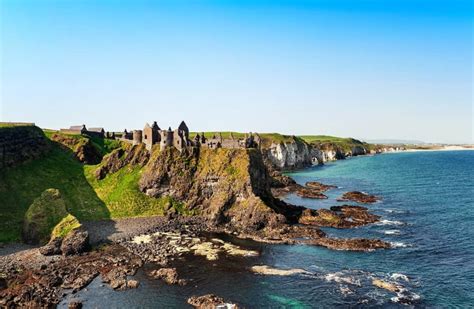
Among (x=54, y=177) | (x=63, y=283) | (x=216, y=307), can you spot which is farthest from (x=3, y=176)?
(x=216, y=307)

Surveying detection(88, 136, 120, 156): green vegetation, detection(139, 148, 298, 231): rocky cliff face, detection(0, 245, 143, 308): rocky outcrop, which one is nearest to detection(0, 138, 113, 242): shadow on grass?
detection(139, 148, 298, 231): rocky cliff face

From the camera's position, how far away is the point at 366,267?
5756 centimetres

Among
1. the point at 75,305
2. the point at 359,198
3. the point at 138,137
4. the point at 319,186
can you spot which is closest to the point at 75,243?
the point at 75,305

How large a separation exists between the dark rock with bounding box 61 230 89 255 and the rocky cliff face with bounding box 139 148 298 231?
27.5 meters

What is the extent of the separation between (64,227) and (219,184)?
35.7m

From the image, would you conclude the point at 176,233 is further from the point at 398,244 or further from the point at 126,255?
the point at 398,244

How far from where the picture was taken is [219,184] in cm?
9031

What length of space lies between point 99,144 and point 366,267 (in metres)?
102

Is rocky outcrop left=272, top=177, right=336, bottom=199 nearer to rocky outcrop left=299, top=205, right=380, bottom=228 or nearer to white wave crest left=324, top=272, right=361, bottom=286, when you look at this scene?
rocky outcrop left=299, top=205, right=380, bottom=228

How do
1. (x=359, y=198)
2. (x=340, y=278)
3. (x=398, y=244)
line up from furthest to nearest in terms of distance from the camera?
(x=359, y=198), (x=398, y=244), (x=340, y=278)

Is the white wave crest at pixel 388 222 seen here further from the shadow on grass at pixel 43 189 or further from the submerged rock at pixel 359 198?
the shadow on grass at pixel 43 189

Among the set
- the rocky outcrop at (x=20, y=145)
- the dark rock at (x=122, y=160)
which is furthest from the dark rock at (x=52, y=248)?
the rocky outcrop at (x=20, y=145)

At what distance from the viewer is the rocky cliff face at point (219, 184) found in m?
82.5

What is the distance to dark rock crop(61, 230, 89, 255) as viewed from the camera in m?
63.8
